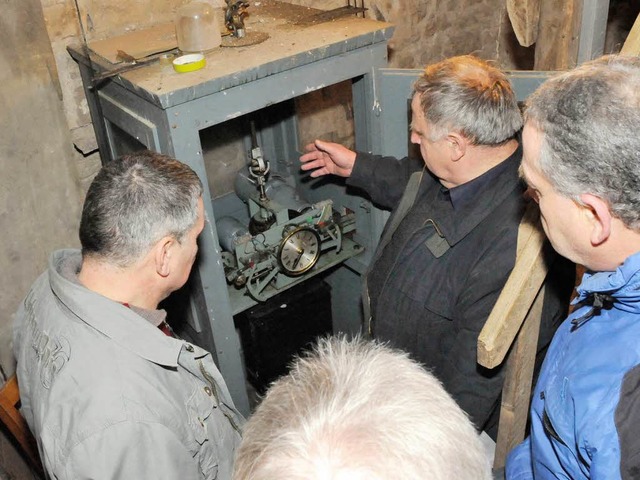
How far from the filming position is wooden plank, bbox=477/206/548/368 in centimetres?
123

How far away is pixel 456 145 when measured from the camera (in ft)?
6.11

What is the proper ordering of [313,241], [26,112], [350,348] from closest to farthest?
[350,348]
[26,112]
[313,241]

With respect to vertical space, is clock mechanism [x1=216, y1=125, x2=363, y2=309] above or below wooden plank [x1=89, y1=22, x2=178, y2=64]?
below

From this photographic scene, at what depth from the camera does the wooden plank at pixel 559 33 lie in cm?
195

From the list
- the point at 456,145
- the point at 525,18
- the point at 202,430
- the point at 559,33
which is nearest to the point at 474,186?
the point at 456,145

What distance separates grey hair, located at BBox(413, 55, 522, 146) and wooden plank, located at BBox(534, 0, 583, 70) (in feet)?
0.91

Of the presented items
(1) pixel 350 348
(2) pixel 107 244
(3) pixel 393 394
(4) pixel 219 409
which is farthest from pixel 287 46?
(3) pixel 393 394

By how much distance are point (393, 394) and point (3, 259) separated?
Result: 1.90m

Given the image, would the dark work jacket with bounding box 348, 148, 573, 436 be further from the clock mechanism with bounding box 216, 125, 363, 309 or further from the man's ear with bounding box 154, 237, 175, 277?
the man's ear with bounding box 154, 237, 175, 277

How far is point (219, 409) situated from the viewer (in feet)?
5.29

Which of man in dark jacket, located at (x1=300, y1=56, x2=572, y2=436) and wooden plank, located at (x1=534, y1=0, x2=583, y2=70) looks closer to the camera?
man in dark jacket, located at (x1=300, y1=56, x2=572, y2=436)

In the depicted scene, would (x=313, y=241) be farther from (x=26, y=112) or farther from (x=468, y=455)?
(x=468, y=455)

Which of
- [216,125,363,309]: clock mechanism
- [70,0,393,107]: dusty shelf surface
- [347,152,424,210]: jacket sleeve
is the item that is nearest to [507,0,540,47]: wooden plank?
[70,0,393,107]: dusty shelf surface

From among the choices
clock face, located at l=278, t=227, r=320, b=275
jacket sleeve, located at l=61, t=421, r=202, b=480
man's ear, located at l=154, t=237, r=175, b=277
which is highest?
man's ear, located at l=154, t=237, r=175, b=277
